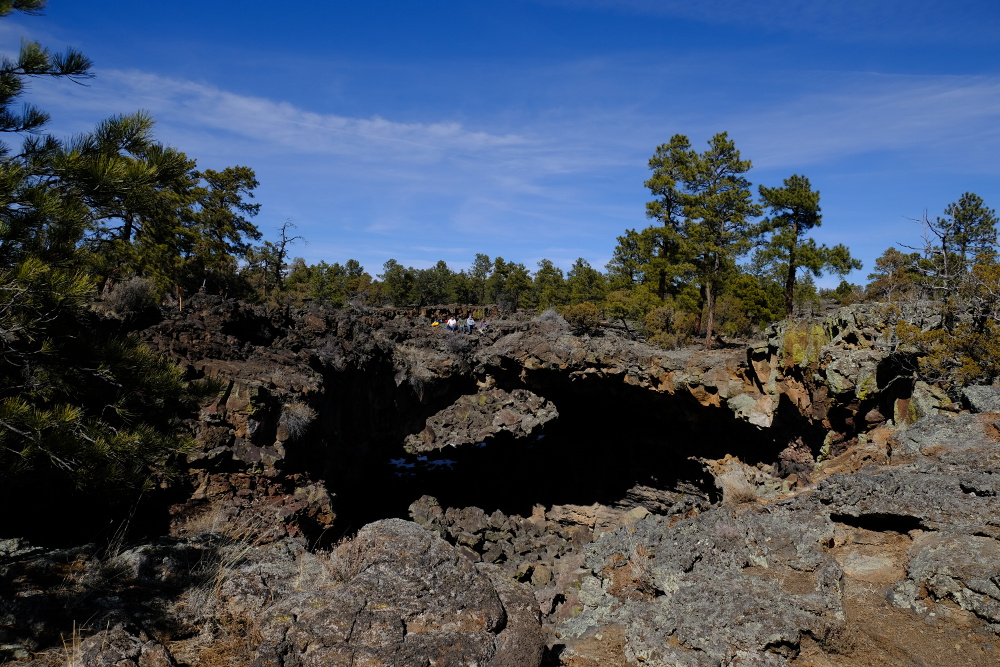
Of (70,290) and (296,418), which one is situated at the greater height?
(70,290)

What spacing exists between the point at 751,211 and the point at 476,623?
24.7 metres

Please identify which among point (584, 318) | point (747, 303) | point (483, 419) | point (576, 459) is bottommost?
point (576, 459)

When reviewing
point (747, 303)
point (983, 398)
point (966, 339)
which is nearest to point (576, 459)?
point (747, 303)

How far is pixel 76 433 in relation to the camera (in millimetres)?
4156

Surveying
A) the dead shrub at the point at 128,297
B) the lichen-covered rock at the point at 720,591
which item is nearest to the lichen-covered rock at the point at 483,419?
the dead shrub at the point at 128,297

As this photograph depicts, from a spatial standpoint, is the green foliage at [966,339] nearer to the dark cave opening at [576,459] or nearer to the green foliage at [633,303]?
the dark cave opening at [576,459]

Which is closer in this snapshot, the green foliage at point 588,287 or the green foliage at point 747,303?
the green foliage at point 747,303

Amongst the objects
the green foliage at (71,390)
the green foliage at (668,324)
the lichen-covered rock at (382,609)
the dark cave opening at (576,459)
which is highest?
the green foliage at (668,324)

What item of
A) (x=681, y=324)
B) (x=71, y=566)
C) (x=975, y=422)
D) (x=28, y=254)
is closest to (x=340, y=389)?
(x=71, y=566)

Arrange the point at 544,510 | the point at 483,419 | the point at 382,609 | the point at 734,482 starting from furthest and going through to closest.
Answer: the point at 483,419 < the point at 544,510 < the point at 734,482 < the point at 382,609

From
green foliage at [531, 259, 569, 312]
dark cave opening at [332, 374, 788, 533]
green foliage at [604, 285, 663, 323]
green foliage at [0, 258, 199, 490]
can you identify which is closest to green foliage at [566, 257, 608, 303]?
green foliage at [531, 259, 569, 312]

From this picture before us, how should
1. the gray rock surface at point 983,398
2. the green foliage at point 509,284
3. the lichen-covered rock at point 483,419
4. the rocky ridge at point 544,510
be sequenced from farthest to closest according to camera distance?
the green foliage at point 509,284
the lichen-covered rock at point 483,419
the gray rock surface at point 983,398
the rocky ridge at point 544,510

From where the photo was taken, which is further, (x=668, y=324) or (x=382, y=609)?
(x=668, y=324)

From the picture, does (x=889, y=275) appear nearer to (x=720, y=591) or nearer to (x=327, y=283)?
(x=720, y=591)
